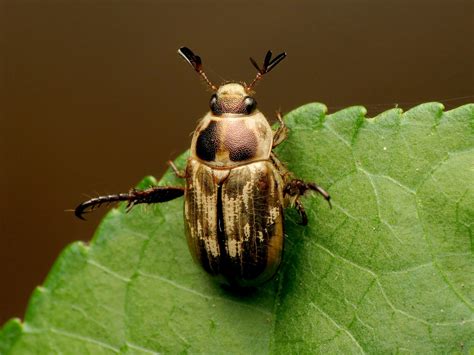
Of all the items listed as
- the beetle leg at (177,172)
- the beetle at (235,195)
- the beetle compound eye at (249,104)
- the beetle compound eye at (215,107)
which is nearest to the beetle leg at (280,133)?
the beetle at (235,195)

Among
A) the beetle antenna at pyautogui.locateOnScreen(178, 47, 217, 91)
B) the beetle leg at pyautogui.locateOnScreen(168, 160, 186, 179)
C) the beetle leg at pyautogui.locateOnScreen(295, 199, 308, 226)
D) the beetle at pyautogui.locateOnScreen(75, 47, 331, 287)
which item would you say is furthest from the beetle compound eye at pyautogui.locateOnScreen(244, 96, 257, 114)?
the beetle leg at pyautogui.locateOnScreen(295, 199, 308, 226)

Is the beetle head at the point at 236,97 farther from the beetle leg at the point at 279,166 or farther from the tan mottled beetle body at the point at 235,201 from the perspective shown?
the beetle leg at the point at 279,166

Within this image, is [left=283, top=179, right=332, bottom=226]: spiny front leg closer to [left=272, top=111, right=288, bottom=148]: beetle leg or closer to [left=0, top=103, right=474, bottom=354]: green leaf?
[left=0, top=103, right=474, bottom=354]: green leaf

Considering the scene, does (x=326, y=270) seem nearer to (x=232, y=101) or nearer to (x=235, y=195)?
(x=235, y=195)

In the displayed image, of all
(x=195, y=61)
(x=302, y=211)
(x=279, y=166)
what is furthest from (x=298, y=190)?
(x=195, y=61)

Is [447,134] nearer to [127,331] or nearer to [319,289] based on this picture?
[319,289]

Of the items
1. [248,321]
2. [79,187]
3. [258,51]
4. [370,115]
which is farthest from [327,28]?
[248,321]
